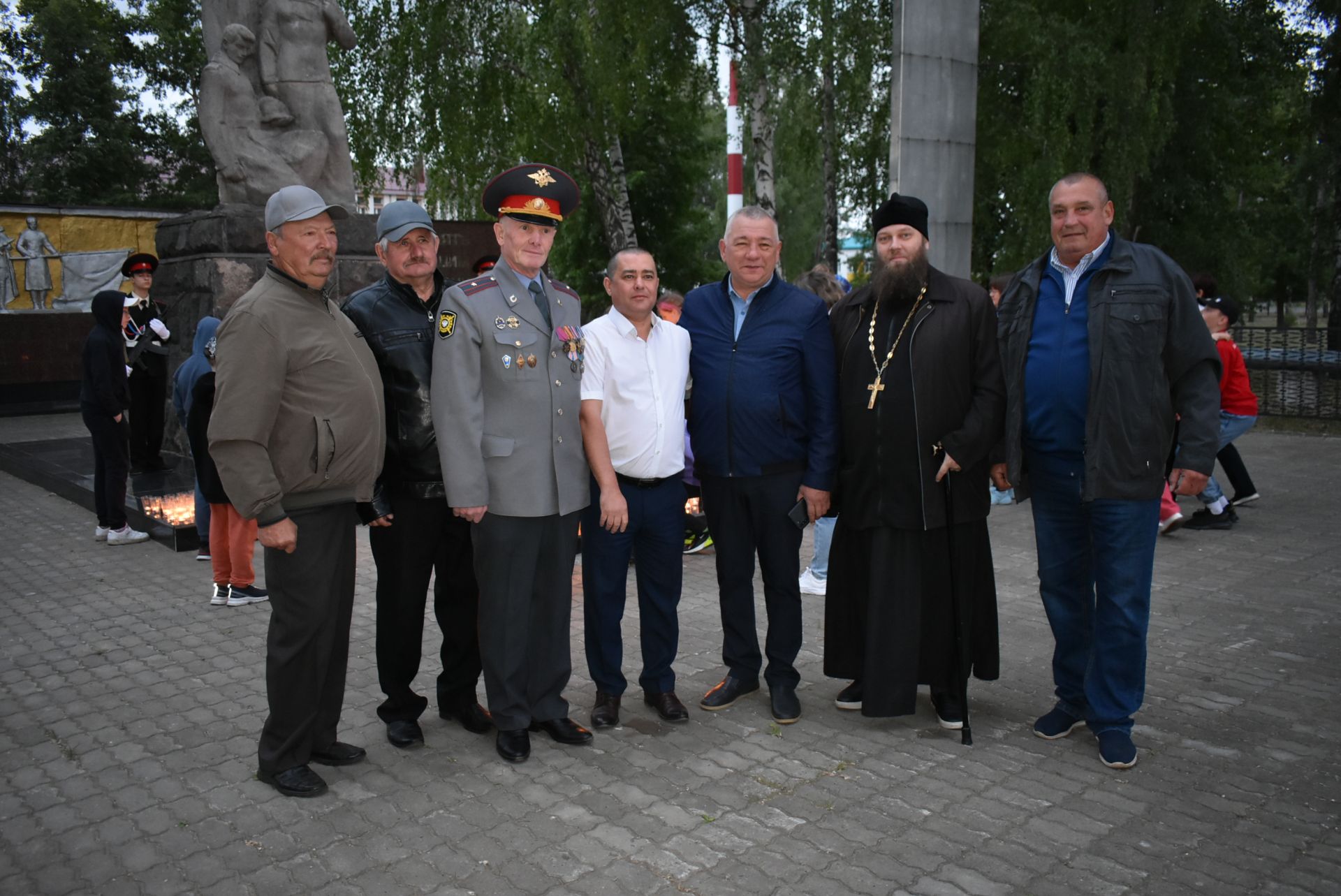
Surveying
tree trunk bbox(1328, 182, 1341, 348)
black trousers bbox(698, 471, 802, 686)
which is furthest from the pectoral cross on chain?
tree trunk bbox(1328, 182, 1341, 348)

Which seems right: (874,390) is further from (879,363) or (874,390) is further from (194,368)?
(194,368)

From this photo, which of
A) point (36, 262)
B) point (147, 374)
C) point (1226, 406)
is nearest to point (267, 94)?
point (147, 374)

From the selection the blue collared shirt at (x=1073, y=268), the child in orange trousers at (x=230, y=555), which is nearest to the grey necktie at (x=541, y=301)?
the blue collared shirt at (x=1073, y=268)

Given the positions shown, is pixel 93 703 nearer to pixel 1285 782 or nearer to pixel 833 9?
pixel 1285 782

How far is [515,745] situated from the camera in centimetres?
405

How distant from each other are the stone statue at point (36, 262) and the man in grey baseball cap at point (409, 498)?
56.1ft

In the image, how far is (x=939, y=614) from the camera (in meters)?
4.30

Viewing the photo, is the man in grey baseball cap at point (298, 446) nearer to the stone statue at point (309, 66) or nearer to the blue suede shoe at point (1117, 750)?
the blue suede shoe at point (1117, 750)

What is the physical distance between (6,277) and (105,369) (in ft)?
40.4

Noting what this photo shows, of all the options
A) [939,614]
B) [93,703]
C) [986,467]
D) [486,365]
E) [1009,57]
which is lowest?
[93,703]

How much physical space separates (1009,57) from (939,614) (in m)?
14.0

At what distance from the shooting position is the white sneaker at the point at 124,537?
8.04 meters

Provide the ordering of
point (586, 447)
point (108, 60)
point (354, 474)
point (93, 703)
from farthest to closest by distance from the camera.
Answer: point (108, 60) < point (93, 703) < point (586, 447) < point (354, 474)

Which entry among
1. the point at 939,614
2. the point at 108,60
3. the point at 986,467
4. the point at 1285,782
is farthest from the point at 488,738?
the point at 108,60
